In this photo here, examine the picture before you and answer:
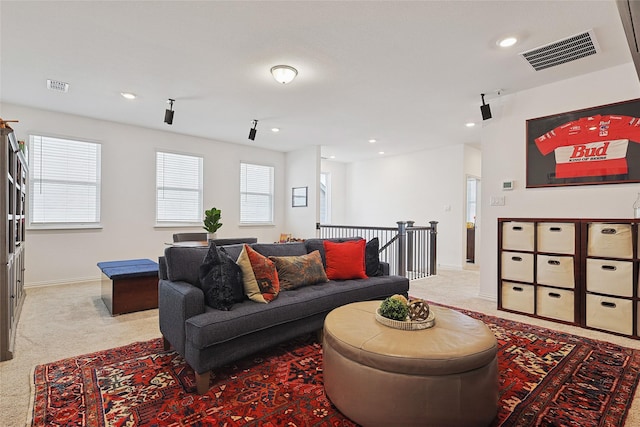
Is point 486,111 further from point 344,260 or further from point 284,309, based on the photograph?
point 284,309

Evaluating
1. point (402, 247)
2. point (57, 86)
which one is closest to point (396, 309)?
point (402, 247)

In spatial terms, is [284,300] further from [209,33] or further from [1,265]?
[209,33]

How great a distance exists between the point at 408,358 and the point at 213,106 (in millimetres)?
4204

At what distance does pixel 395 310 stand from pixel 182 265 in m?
1.59

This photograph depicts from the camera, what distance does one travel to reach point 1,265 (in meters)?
2.38

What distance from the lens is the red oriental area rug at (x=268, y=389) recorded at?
1.72 meters

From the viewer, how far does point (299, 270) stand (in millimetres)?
2900

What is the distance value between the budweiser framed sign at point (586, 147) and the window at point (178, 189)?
5578mm

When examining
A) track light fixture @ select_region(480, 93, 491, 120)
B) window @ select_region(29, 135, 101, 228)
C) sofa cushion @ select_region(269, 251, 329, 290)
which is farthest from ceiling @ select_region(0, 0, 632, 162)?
sofa cushion @ select_region(269, 251, 329, 290)

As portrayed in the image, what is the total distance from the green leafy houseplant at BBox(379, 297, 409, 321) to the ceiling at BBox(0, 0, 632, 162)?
2.08m

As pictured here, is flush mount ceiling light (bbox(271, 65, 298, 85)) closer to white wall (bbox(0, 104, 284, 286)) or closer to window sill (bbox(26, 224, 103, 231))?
white wall (bbox(0, 104, 284, 286))

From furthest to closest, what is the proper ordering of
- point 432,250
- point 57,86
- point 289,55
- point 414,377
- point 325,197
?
1. point 325,197
2. point 432,250
3. point 57,86
4. point 289,55
5. point 414,377

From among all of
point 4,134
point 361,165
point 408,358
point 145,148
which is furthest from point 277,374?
point 361,165

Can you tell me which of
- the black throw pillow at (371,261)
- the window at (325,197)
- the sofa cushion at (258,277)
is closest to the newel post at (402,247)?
the black throw pillow at (371,261)
